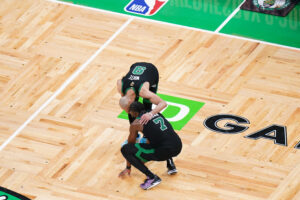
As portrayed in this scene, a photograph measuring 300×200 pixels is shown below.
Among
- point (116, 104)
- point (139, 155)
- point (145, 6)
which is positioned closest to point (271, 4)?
point (145, 6)

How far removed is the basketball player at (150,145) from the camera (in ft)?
42.5

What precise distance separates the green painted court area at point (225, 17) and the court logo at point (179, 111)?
8.77ft

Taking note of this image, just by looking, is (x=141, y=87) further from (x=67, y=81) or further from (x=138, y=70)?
(x=67, y=81)

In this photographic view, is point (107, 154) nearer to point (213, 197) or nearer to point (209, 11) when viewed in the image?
point (213, 197)

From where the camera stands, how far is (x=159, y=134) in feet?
42.5

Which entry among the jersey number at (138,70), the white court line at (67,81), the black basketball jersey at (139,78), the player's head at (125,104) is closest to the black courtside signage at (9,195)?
the white court line at (67,81)

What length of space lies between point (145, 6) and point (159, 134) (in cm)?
603

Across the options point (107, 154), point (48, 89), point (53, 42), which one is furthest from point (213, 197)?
point (53, 42)

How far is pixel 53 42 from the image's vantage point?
17359 millimetres

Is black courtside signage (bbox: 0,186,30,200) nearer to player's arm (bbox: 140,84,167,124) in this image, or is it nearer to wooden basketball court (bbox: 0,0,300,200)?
wooden basketball court (bbox: 0,0,300,200)

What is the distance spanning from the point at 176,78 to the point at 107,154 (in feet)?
8.43

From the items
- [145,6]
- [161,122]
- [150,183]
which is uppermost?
[161,122]

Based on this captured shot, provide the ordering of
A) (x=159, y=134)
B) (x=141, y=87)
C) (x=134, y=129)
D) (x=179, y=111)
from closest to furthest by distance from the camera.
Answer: (x=159, y=134)
(x=134, y=129)
(x=141, y=87)
(x=179, y=111)

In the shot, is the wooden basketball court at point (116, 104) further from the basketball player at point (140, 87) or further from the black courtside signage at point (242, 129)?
the basketball player at point (140, 87)
